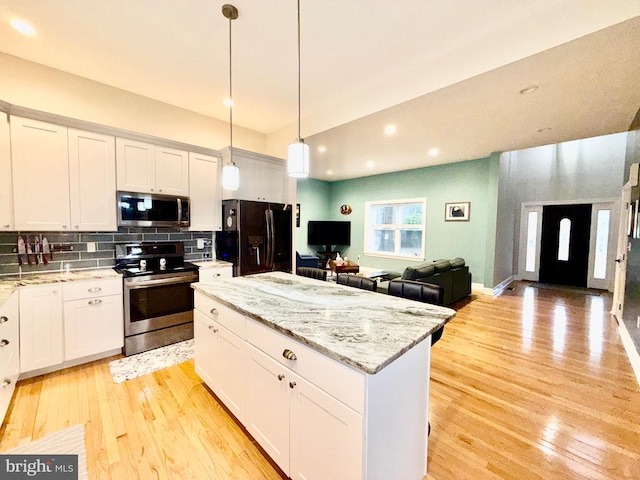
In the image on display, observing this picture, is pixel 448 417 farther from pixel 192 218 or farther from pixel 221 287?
pixel 192 218

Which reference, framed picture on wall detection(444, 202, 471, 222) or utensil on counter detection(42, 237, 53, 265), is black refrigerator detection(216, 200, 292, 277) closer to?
utensil on counter detection(42, 237, 53, 265)

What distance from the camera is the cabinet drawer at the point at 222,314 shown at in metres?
1.69

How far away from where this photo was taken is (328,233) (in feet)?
25.3

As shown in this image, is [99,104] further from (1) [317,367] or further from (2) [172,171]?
(1) [317,367]

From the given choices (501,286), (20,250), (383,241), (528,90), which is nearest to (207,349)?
(20,250)

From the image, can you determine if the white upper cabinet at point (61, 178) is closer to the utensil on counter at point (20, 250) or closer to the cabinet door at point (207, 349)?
the utensil on counter at point (20, 250)

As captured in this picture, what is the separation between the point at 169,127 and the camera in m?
3.44

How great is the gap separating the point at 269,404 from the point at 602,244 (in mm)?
8036

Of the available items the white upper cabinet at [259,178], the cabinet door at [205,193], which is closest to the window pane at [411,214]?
the white upper cabinet at [259,178]

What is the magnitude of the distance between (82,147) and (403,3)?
10.3ft

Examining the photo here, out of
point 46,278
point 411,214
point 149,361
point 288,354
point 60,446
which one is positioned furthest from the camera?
point 411,214

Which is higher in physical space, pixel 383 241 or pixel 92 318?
pixel 383 241

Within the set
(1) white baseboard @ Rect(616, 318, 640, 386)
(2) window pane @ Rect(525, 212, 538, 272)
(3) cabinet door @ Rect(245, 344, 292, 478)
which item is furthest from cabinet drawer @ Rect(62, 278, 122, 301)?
(2) window pane @ Rect(525, 212, 538, 272)

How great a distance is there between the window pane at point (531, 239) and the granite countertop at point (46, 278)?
8.63m
